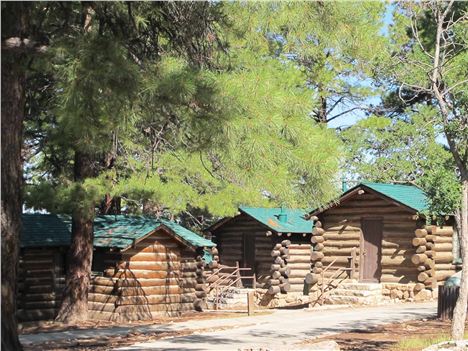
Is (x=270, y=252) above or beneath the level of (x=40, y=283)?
above

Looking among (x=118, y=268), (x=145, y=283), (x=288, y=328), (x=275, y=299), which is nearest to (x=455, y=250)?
(x=275, y=299)

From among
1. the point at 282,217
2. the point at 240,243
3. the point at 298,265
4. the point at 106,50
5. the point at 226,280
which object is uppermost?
the point at 106,50

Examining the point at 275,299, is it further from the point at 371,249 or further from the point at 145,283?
the point at 145,283

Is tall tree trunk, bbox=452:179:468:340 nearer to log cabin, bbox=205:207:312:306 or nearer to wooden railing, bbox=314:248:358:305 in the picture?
wooden railing, bbox=314:248:358:305

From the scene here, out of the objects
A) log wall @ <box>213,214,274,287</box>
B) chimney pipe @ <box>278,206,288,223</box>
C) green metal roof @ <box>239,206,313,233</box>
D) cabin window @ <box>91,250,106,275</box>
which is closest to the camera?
cabin window @ <box>91,250,106,275</box>

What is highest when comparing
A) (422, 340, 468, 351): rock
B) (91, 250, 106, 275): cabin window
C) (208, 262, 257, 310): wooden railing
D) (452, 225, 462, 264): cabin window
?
(452, 225, 462, 264): cabin window

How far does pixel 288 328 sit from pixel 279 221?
1574 cm

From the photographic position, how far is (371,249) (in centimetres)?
2877

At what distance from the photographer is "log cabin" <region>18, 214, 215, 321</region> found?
23.4m

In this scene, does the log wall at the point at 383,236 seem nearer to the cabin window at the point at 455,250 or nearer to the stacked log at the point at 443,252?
the stacked log at the point at 443,252

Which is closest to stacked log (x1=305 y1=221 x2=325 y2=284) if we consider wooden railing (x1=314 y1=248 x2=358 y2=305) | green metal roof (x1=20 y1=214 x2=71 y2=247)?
wooden railing (x1=314 y1=248 x2=358 y2=305)

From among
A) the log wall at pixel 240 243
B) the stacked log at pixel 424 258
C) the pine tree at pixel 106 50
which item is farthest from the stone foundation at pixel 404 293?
the pine tree at pixel 106 50

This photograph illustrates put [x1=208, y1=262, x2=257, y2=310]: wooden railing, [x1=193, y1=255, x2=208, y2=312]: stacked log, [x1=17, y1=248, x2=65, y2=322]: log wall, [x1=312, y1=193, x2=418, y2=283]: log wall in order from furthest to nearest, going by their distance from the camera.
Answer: [x1=208, y1=262, x2=257, y2=310]: wooden railing, [x1=312, y1=193, x2=418, y2=283]: log wall, [x1=193, y1=255, x2=208, y2=312]: stacked log, [x1=17, y1=248, x2=65, y2=322]: log wall

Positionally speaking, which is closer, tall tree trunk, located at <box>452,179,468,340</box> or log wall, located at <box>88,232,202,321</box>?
tall tree trunk, located at <box>452,179,468,340</box>
